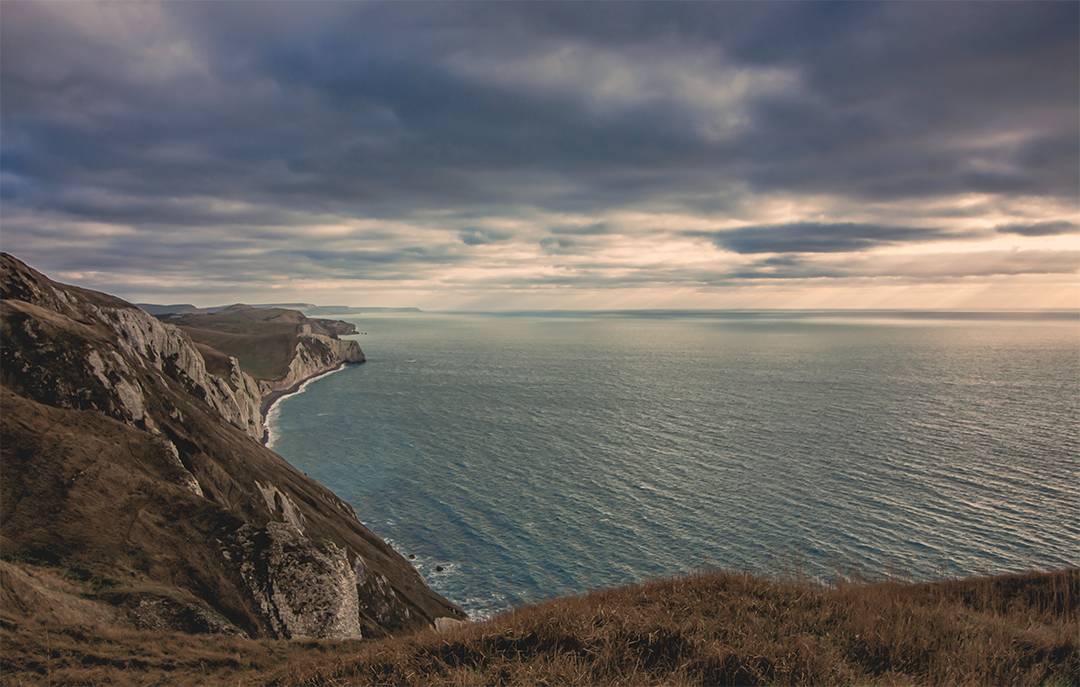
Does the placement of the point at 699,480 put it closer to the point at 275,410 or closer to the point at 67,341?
the point at 67,341

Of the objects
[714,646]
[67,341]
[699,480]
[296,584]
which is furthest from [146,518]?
[699,480]

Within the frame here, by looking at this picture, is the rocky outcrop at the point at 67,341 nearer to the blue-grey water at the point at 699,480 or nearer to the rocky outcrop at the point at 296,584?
the rocky outcrop at the point at 296,584

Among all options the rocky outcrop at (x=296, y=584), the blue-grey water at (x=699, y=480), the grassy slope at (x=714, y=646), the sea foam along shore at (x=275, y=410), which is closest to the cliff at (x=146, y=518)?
the rocky outcrop at (x=296, y=584)

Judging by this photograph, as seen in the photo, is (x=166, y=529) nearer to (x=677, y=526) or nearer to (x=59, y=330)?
(x=59, y=330)

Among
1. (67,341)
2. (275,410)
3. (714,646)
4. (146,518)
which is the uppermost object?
(67,341)

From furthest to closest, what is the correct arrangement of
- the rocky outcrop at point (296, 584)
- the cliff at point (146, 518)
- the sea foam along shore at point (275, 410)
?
the sea foam along shore at point (275, 410) → the rocky outcrop at point (296, 584) → the cliff at point (146, 518)

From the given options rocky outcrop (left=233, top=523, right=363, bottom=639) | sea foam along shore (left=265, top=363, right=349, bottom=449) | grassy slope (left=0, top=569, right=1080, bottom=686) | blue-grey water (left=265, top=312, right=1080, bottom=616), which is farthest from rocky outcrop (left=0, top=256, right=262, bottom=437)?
sea foam along shore (left=265, top=363, right=349, bottom=449)
